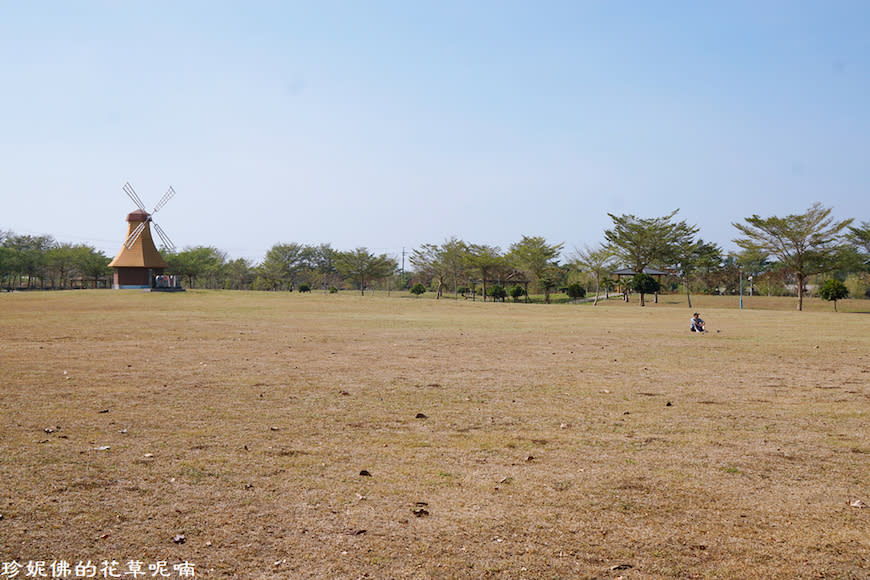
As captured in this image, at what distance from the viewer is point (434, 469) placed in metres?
6.68

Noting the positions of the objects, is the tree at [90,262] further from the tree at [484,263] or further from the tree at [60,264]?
the tree at [484,263]

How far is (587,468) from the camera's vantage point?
6742 mm

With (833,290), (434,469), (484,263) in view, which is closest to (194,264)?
(484,263)


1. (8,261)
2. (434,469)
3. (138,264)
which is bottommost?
(434,469)

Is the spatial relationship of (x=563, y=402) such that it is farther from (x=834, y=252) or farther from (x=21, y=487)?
(x=834, y=252)

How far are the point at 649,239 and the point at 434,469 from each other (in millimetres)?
65000

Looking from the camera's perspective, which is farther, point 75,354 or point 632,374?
point 75,354

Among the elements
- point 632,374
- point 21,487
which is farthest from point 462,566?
point 632,374

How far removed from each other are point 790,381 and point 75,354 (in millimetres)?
15716

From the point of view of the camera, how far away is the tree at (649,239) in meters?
67.4

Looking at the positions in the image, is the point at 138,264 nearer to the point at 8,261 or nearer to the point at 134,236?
the point at 134,236

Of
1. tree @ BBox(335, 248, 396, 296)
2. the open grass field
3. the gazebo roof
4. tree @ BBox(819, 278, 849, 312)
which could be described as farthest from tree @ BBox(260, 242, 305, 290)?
the open grass field

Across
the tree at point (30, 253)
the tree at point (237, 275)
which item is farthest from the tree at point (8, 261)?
the tree at point (237, 275)

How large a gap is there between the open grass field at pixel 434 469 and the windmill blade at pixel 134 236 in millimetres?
59987
